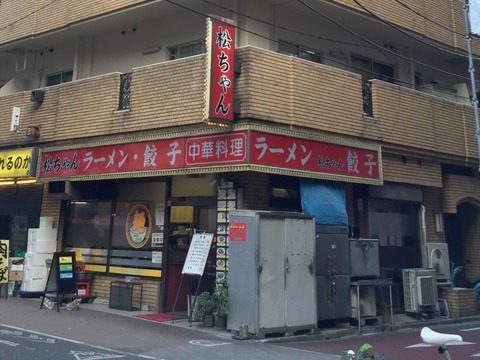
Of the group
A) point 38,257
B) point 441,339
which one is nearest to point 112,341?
point 441,339

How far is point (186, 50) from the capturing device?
13.3 meters

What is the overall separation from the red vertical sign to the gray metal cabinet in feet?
7.17

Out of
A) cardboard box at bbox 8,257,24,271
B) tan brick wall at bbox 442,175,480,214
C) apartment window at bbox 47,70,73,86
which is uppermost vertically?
apartment window at bbox 47,70,73,86

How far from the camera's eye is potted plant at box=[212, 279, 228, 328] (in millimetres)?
10023

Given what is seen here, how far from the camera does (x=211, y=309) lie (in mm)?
10375

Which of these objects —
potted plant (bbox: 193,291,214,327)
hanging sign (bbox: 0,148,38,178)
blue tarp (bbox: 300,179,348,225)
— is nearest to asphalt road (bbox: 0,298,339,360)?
potted plant (bbox: 193,291,214,327)

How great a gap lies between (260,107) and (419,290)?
6669mm

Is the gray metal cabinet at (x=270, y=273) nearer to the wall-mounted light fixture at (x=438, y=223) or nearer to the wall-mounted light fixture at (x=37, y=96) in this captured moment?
the wall-mounted light fixture at (x=438, y=223)

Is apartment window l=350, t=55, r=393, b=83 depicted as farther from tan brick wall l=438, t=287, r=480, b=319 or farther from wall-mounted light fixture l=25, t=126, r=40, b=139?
wall-mounted light fixture l=25, t=126, r=40, b=139

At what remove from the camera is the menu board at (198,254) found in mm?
10781

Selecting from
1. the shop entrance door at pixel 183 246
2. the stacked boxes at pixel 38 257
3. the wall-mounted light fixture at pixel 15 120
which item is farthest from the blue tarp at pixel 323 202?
the wall-mounted light fixture at pixel 15 120

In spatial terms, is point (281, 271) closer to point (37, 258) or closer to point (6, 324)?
point (6, 324)

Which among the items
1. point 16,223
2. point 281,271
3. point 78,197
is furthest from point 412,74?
point 16,223

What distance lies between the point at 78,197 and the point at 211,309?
19.7 feet
